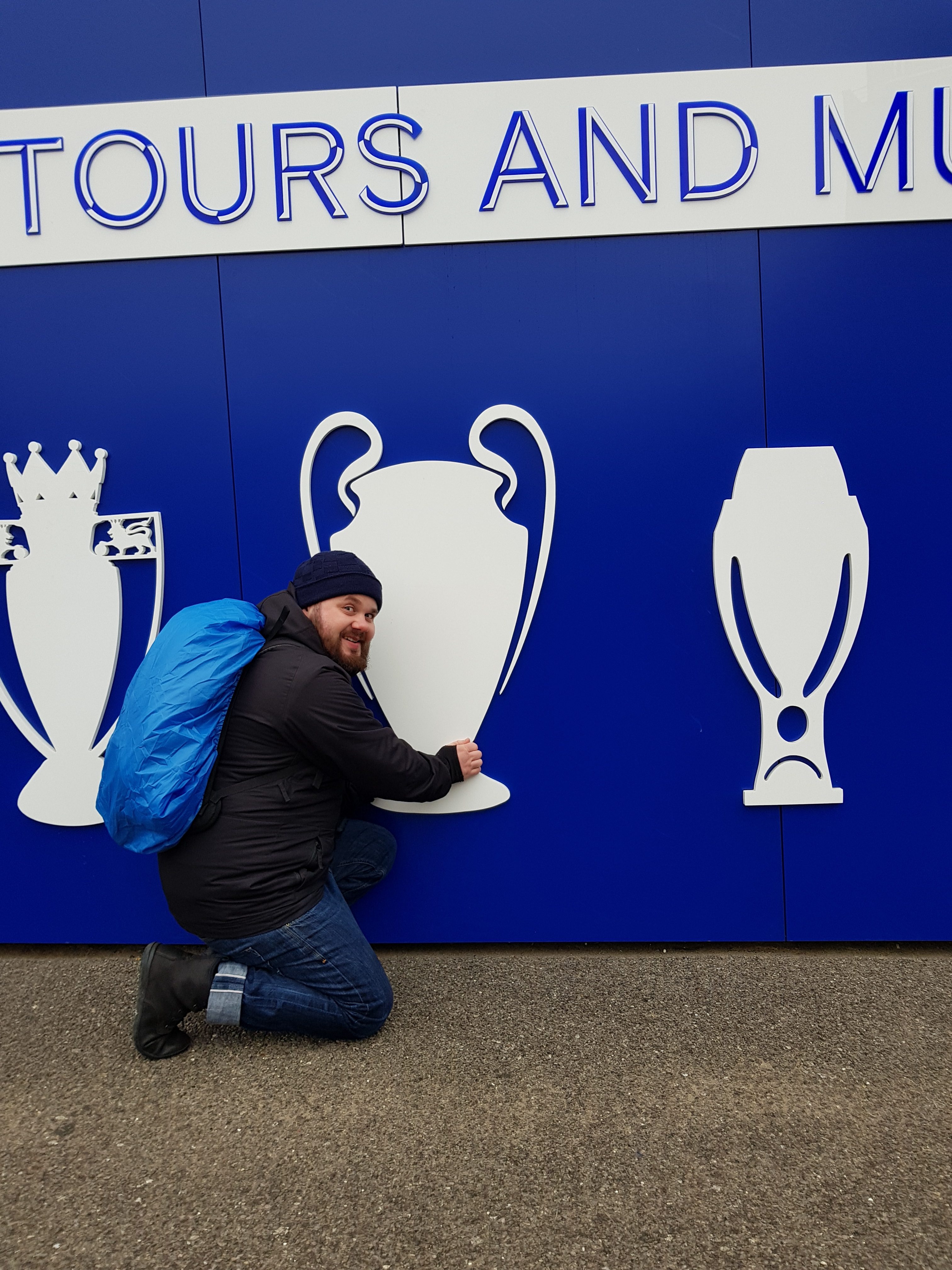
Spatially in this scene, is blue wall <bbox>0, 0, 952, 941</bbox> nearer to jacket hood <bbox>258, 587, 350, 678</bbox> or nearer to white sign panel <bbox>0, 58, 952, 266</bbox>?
white sign panel <bbox>0, 58, 952, 266</bbox>

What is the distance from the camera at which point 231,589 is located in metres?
2.74

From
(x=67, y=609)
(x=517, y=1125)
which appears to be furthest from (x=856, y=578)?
(x=67, y=609)

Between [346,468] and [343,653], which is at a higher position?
[346,468]

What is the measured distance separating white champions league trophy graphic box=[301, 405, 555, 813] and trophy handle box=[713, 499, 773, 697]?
1.74 ft

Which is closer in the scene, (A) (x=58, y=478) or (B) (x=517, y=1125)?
(B) (x=517, y=1125)

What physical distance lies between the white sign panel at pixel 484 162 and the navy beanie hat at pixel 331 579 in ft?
3.43

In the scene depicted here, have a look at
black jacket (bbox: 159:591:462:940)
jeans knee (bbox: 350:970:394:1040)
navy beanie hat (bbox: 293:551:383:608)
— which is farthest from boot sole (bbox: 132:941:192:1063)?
navy beanie hat (bbox: 293:551:383:608)

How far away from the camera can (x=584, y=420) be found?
8.70ft

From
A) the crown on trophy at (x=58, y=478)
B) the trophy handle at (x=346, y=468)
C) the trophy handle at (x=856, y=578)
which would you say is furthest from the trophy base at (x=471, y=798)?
the crown on trophy at (x=58, y=478)

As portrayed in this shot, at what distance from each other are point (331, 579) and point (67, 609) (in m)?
1.03

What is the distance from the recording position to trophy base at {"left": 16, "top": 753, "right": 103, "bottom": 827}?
278 cm

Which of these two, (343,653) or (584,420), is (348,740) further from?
(584,420)

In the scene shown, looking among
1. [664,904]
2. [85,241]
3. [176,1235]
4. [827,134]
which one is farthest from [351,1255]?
[827,134]

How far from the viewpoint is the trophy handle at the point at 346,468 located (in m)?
2.67
